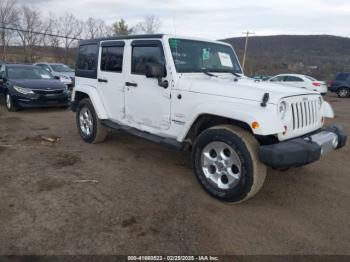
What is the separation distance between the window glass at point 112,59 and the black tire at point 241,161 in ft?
7.31

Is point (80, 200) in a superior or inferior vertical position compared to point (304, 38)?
inferior

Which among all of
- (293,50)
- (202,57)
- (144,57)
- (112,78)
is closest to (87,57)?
(112,78)

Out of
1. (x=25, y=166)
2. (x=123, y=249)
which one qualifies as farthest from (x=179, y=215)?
(x=25, y=166)

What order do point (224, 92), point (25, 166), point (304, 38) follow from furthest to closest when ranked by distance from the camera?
Result: point (304, 38) < point (25, 166) < point (224, 92)

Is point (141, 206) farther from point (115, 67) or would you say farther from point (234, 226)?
point (115, 67)

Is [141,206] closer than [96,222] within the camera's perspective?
No

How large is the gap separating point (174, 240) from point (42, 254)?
45.8 inches

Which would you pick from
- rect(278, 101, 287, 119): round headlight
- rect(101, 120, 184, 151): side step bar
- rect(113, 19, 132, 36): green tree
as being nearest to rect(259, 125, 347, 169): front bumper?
rect(278, 101, 287, 119): round headlight

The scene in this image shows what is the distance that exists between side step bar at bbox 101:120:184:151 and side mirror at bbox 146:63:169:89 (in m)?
0.75

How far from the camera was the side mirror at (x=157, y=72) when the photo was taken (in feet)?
13.9

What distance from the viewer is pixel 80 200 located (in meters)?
3.82

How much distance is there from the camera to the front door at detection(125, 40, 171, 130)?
4.51 metres

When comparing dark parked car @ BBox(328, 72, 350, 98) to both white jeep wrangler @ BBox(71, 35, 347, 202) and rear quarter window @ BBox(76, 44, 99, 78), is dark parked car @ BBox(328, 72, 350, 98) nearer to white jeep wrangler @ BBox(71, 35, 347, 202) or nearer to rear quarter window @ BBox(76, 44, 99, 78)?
white jeep wrangler @ BBox(71, 35, 347, 202)

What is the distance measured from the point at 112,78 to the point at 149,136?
135 centimetres
